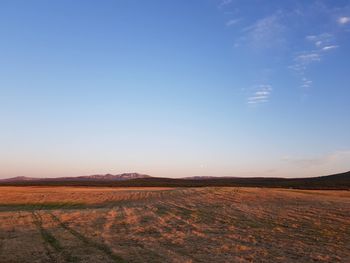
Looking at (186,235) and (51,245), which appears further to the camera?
(186,235)

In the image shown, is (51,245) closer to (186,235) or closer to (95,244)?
(95,244)

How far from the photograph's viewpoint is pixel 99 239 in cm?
1734

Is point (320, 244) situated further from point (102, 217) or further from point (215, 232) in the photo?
point (102, 217)

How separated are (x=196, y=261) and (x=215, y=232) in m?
6.12

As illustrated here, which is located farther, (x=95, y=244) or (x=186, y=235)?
(x=186, y=235)

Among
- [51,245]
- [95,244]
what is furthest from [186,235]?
[51,245]

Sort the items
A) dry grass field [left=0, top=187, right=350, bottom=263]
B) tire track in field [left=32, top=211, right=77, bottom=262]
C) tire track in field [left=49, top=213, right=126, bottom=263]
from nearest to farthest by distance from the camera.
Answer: tire track in field [left=49, top=213, right=126, bottom=263]
tire track in field [left=32, top=211, right=77, bottom=262]
dry grass field [left=0, top=187, right=350, bottom=263]

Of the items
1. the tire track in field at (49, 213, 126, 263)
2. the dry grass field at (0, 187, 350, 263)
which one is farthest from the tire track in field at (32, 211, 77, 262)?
the tire track in field at (49, 213, 126, 263)

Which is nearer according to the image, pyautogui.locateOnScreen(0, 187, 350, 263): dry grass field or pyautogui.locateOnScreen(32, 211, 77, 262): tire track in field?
pyautogui.locateOnScreen(32, 211, 77, 262): tire track in field

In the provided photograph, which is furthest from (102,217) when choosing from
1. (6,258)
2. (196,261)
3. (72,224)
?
(196,261)

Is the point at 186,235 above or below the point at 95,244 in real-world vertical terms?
above

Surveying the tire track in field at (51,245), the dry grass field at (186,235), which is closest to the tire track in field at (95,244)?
the dry grass field at (186,235)

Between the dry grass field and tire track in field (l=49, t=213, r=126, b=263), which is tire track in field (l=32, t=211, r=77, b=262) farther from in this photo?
tire track in field (l=49, t=213, r=126, b=263)

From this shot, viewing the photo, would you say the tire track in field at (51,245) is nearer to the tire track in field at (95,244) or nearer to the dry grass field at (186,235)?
the dry grass field at (186,235)
